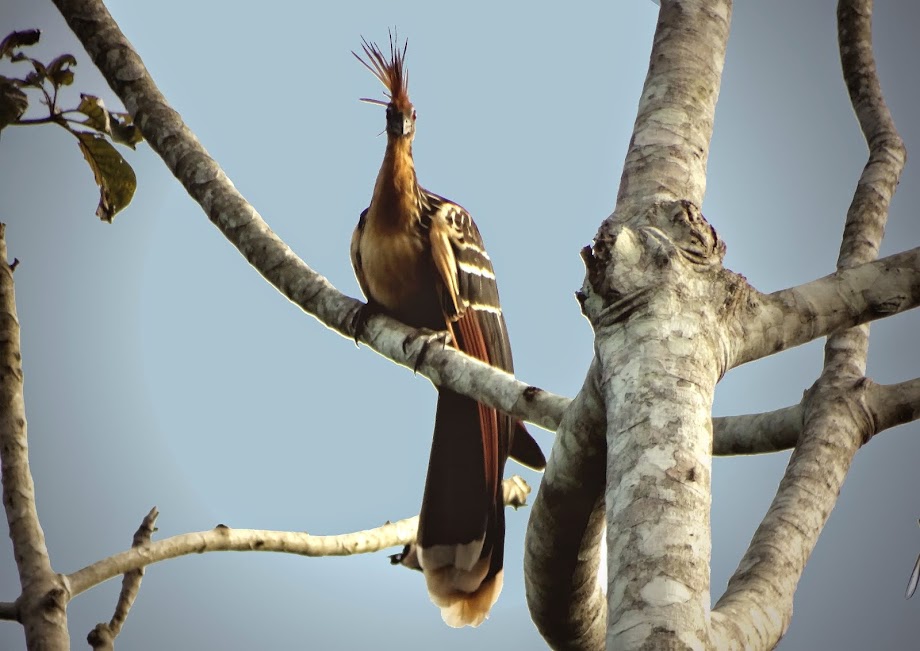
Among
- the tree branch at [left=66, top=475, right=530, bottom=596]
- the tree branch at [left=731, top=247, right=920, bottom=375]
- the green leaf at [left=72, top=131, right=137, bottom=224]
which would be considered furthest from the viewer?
the green leaf at [left=72, top=131, right=137, bottom=224]

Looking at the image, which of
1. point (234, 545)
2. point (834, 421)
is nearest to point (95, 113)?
point (234, 545)

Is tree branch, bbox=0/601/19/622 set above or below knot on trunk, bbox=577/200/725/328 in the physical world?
below

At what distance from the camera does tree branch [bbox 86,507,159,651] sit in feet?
5.21

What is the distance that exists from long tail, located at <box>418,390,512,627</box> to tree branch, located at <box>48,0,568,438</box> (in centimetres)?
49

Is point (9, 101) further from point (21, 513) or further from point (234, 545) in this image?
point (234, 545)

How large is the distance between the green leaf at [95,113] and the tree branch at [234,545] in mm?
804

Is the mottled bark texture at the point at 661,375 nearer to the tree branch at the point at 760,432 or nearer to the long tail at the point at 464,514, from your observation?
the tree branch at the point at 760,432

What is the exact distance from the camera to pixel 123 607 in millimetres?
1667

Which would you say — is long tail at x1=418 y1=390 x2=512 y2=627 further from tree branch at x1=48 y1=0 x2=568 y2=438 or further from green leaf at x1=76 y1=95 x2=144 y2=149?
green leaf at x1=76 y1=95 x2=144 y2=149

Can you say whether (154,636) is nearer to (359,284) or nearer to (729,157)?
(359,284)

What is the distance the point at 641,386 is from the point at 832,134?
3.29 metres

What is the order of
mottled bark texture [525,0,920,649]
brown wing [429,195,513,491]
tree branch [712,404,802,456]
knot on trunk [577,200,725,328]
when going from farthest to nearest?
brown wing [429,195,513,491] → tree branch [712,404,802,456] → knot on trunk [577,200,725,328] → mottled bark texture [525,0,920,649]

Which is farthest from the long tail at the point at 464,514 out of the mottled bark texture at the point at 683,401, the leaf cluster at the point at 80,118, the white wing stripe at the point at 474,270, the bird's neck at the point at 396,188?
the leaf cluster at the point at 80,118

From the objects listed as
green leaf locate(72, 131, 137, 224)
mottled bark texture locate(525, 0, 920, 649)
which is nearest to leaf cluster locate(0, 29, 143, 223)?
green leaf locate(72, 131, 137, 224)
